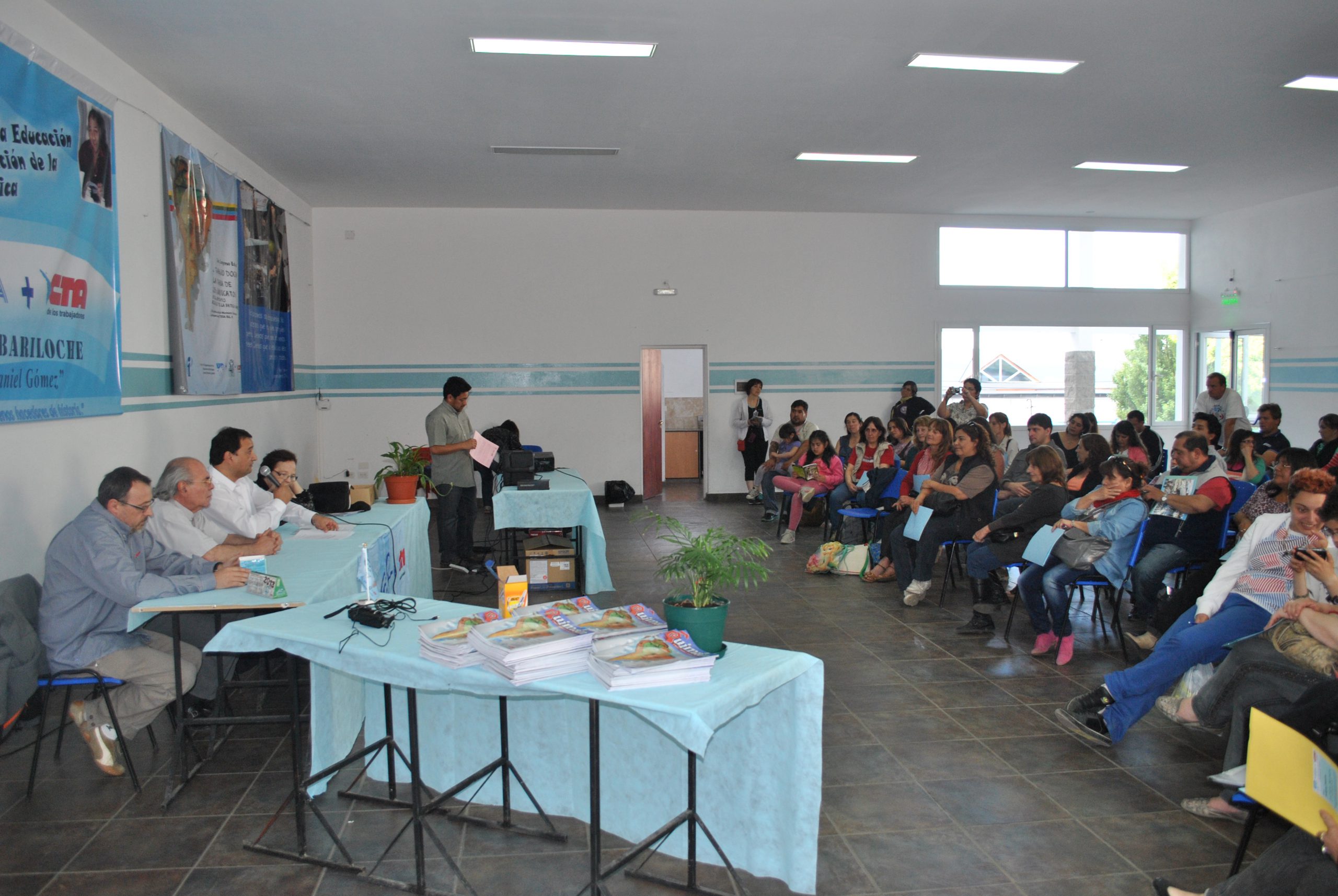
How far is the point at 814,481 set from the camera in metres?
8.65

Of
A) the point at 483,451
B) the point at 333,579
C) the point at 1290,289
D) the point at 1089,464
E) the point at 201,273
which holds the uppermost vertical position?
the point at 1290,289

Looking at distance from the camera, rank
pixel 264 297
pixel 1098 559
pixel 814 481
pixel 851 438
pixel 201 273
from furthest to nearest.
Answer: pixel 851 438
pixel 814 481
pixel 264 297
pixel 201 273
pixel 1098 559

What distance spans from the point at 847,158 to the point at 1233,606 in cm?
612

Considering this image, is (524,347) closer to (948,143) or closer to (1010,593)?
(948,143)

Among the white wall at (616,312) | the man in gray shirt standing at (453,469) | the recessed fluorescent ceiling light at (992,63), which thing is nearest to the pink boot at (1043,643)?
the recessed fluorescent ceiling light at (992,63)

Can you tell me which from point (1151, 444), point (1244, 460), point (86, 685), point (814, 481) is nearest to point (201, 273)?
point (86, 685)

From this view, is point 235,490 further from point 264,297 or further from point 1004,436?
point 1004,436

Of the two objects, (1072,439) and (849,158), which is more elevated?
→ (849,158)

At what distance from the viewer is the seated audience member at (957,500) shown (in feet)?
19.0

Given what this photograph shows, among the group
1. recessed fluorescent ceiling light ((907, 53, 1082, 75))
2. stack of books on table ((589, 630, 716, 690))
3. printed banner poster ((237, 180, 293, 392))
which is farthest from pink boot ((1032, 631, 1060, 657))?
printed banner poster ((237, 180, 293, 392))

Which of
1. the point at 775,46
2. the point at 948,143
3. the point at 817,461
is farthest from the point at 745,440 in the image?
the point at 775,46

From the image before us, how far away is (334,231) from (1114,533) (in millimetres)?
9347

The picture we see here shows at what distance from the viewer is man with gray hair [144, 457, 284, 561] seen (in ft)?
12.3

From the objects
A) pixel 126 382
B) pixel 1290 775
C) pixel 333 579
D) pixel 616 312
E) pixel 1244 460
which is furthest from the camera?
pixel 616 312
